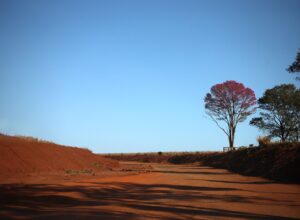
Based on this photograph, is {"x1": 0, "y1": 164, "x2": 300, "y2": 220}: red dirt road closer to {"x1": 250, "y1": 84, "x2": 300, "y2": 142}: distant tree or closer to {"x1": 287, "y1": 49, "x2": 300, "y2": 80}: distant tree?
{"x1": 287, "y1": 49, "x2": 300, "y2": 80}: distant tree

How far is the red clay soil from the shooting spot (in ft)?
61.2

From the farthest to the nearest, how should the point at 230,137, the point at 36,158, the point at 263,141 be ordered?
1. the point at 230,137
2. the point at 263,141
3. the point at 36,158

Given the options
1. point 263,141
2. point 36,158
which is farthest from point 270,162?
point 36,158

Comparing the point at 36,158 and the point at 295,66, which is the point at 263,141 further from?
the point at 36,158

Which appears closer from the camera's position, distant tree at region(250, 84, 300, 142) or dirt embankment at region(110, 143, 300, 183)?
dirt embankment at region(110, 143, 300, 183)

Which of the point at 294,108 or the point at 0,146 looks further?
the point at 294,108

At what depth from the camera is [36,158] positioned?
21.8 metres

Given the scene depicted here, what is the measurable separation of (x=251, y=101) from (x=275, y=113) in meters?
5.05

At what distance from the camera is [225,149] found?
47.2 meters

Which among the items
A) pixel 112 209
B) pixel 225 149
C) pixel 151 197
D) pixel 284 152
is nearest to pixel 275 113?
pixel 225 149

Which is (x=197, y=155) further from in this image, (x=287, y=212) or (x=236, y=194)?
(x=287, y=212)

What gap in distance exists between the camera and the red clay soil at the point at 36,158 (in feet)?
61.2

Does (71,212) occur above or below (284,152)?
below

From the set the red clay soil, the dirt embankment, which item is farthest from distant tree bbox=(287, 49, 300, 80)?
the red clay soil
